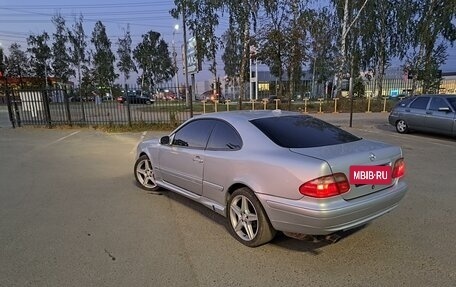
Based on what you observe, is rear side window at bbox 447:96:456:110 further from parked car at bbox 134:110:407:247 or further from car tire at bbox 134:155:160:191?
car tire at bbox 134:155:160:191

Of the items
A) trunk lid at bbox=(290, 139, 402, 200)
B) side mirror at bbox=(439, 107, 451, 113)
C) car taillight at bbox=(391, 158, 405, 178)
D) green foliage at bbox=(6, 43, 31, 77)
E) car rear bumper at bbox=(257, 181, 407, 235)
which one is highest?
green foliage at bbox=(6, 43, 31, 77)

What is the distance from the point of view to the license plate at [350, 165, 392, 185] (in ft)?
11.6

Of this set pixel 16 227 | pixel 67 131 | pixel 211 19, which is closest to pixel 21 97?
pixel 67 131

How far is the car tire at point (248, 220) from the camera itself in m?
3.82

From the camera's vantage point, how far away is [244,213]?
405 cm

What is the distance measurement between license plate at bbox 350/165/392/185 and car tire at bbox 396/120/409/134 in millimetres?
10927

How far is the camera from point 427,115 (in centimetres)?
1238

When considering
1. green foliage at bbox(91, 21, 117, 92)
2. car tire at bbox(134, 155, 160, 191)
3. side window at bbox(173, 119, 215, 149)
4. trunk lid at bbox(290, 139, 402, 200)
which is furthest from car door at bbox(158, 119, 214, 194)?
green foliage at bbox(91, 21, 117, 92)

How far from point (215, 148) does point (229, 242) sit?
1.12 meters

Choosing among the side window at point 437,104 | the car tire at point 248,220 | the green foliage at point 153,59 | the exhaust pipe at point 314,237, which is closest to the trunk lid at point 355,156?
the exhaust pipe at point 314,237

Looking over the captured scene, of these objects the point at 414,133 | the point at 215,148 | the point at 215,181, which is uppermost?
the point at 215,148

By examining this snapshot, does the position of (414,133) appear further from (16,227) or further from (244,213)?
(16,227)

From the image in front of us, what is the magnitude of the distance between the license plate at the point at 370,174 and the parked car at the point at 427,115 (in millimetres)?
9288

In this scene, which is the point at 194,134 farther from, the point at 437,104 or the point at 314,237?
the point at 437,104
